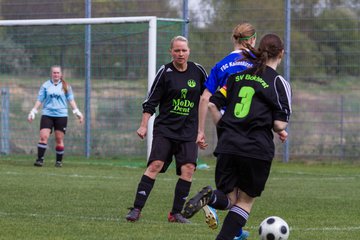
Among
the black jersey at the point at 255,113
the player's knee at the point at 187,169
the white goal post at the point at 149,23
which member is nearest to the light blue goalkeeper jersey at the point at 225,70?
the black jersey at the point at 255,113

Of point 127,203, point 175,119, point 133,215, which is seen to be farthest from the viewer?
point 127,203

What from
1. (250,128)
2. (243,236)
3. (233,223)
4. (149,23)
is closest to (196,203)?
(233,223)

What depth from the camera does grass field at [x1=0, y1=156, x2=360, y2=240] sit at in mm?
8016

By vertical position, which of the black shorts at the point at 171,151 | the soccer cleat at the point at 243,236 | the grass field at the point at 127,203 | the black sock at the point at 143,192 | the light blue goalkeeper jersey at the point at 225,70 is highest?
the light blue goalkeeper jersey at the point at 225,70

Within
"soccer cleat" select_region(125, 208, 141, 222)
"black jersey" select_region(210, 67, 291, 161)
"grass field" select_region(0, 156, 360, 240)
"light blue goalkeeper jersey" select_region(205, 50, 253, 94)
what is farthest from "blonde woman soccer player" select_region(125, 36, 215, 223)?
"black jersey" select_region(210, 67, 291, 161)

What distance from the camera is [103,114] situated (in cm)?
2030

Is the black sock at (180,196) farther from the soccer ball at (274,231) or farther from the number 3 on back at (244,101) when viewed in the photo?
the number 3 on back at (244,101)

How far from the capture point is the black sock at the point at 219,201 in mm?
6832

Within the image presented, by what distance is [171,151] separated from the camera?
369 inches

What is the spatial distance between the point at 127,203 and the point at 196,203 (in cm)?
411

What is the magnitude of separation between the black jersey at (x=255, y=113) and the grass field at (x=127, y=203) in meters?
1.35

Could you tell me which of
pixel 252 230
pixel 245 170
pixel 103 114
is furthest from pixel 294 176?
pixel 245 170

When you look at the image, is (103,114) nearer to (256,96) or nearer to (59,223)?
(59,223)

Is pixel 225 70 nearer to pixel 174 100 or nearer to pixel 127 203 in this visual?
pixel 174 100
